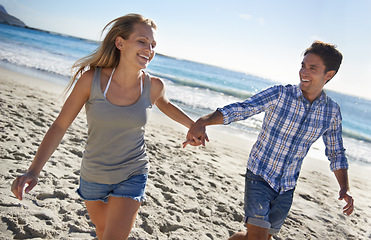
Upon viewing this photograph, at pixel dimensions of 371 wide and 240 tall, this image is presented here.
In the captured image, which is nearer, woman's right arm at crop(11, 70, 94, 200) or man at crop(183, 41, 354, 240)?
woman's right arm at crop(11, 70, 94, 200)

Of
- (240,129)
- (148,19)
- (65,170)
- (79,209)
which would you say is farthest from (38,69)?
(148,19)

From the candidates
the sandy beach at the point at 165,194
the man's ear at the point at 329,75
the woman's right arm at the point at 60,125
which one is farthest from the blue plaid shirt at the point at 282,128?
the sandy beach at the point at 165,194

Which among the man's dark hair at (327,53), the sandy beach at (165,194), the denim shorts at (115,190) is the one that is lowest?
the sandy beach at (165,194)

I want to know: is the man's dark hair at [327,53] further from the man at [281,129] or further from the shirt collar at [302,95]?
the shirt collar at [302,95]

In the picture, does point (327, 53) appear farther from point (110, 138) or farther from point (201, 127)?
point (110, 138)

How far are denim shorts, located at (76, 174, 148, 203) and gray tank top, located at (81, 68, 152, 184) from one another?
40 millimetres

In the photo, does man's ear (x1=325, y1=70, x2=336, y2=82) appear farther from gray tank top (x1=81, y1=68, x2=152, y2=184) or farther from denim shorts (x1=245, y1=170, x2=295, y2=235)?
gray tank top (x1=81, y1=68, x2=152, y2=184)

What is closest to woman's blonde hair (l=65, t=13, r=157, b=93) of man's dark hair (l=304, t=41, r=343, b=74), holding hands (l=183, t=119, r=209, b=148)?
holding hands (l=183, t=119, r=209, b=148)

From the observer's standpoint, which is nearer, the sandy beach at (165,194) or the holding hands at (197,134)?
the holding hands at (197,134)

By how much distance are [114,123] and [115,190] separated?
0.53 m

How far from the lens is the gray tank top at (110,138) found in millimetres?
2305

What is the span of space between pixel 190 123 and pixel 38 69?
52.1 ft

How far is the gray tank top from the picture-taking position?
2.30m

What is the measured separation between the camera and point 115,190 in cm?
238
